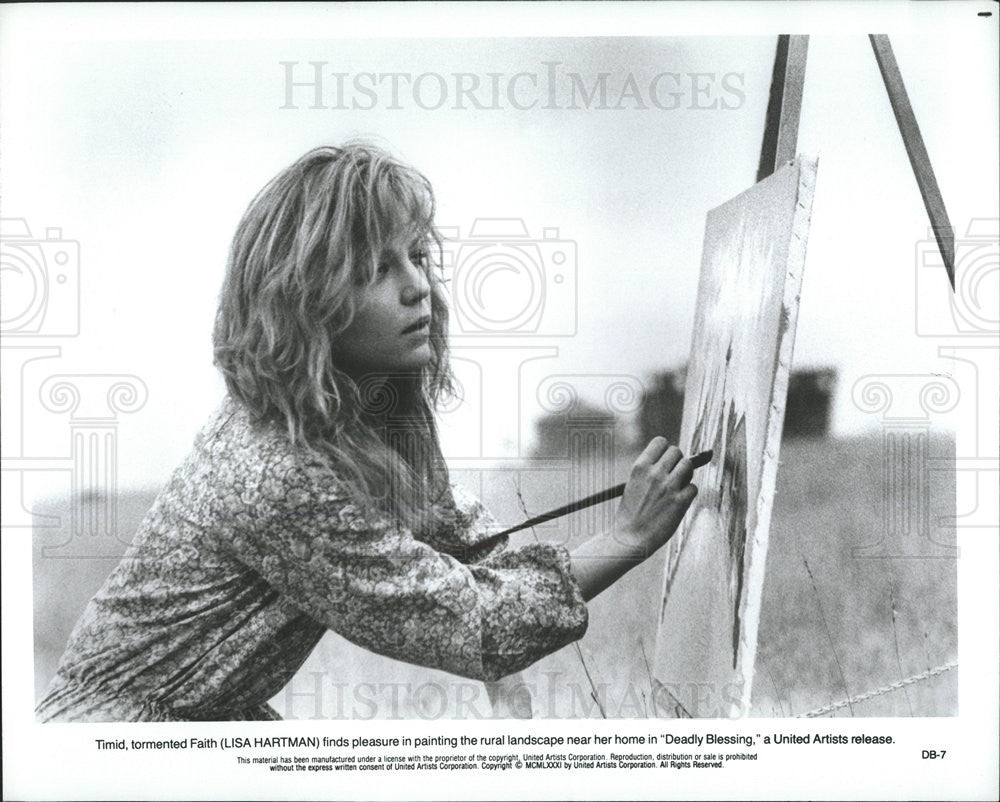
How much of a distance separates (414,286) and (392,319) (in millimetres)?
103

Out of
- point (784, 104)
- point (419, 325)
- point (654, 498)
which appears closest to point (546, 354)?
point (419, 325)

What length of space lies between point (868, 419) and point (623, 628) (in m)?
0.84

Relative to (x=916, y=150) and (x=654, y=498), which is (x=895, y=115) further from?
(x=654, y=498)

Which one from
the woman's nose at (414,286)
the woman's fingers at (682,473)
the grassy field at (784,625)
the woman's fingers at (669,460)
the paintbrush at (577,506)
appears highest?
the woman's nose at (414,286)

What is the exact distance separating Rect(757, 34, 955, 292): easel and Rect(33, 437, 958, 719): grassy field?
21.8 inches

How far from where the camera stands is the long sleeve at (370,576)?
9.27 ft

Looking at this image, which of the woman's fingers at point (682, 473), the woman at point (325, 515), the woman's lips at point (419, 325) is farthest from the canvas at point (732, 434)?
the woman's lips at point (419, 325)

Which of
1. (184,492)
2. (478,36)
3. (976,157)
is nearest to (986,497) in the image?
(976,157)

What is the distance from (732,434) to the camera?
9.18ft

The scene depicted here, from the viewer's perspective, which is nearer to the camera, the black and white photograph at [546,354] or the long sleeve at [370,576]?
the long sleeve at [370,576]

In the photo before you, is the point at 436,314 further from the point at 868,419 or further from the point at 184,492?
the point at 868,419

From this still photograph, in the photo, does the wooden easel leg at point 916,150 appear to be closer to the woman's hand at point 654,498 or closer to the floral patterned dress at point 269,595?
the woman's hand at point 654,498

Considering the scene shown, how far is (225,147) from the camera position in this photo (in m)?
3.07

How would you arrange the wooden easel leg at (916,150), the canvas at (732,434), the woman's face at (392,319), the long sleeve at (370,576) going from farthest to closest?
the wooden easel leg at (916,150) → the woman's face at (392,319) → the long sleeve at (370,576) → the canvas at (732,434)
